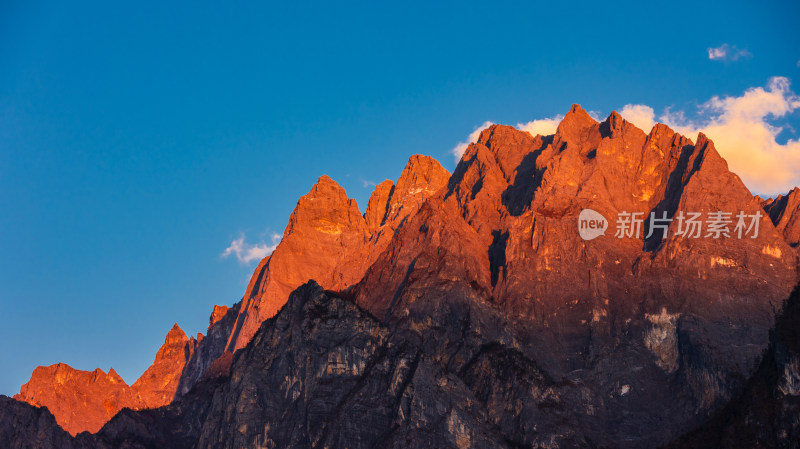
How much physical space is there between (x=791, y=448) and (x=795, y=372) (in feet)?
60.6

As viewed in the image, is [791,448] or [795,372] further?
[795,372]

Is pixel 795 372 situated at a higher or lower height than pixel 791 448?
higher

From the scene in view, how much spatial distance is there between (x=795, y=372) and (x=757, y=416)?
1152 cm

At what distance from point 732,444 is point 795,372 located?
1922 cm

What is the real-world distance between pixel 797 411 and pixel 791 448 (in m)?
8.36

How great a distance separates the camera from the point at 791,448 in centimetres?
18638

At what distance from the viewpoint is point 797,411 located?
630 feet

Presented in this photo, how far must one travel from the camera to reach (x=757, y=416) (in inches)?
7751

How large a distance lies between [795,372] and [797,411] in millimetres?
10171

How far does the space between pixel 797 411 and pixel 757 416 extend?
25.1ft
